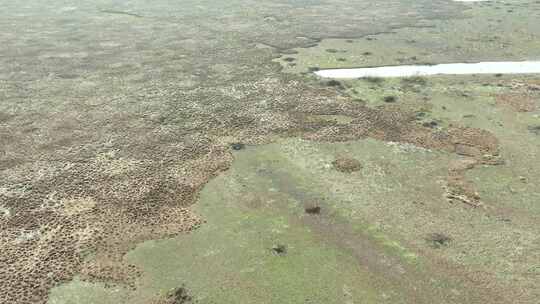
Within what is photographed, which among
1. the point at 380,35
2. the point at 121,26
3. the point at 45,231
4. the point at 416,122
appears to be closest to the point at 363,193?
the point at 416,122

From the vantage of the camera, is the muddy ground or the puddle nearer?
the muddy ground

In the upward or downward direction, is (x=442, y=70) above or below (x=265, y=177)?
above

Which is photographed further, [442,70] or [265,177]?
[442,70]

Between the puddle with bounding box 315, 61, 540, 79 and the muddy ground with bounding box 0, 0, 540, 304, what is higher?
the puddle with bounding box 315, 61, 540, 79

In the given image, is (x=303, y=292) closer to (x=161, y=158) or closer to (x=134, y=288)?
(x=134, y=288)
